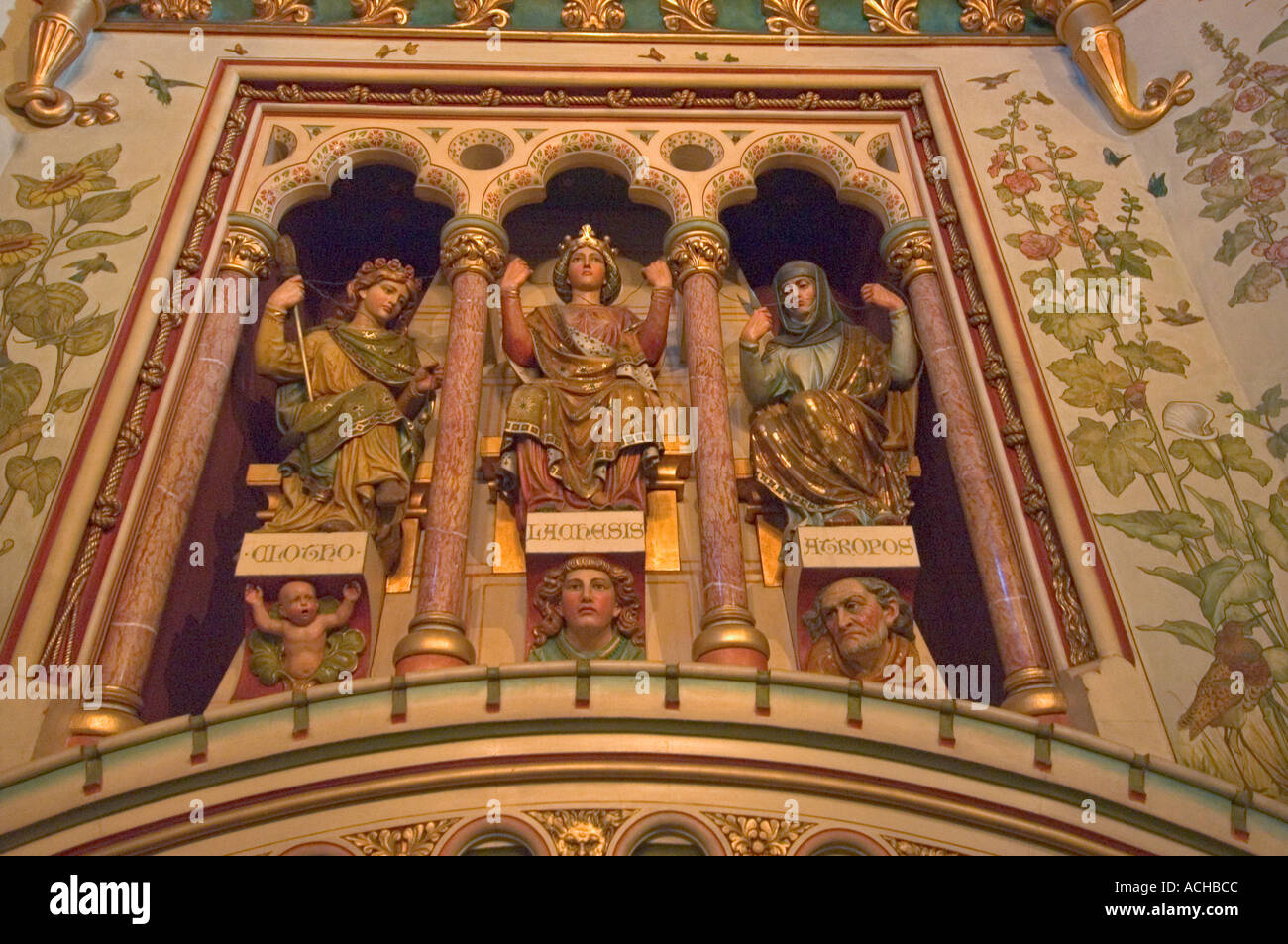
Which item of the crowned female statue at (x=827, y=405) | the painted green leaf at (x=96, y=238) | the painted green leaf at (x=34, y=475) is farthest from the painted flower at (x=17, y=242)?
the crowned female statue at (x=827, y=405)

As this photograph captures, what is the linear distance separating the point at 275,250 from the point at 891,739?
14.5 ft

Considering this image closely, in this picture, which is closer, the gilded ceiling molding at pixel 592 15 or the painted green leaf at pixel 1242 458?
the painted green leaf at pixel 1242 458

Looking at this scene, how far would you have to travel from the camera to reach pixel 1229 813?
14.8ft

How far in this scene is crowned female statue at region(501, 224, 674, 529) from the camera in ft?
20.8

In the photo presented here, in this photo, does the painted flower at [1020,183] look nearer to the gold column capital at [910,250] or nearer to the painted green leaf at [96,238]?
the gold column capital at [910,250]

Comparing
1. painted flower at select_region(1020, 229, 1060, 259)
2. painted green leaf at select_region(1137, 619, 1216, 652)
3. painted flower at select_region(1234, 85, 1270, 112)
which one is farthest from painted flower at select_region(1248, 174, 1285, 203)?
painted green leaf at select_region(1137, 619, 1216, 652)

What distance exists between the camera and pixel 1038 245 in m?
7.05

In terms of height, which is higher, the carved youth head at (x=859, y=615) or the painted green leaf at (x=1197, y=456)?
the painted green leaf at (x=1197, y=456)

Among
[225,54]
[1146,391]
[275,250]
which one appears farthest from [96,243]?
[1146,391]

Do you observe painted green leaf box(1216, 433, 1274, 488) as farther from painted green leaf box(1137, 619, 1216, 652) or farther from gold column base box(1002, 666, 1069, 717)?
gold column base box(1002, 666, 1069, 717)

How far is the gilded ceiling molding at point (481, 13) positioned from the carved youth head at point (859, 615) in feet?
14.0

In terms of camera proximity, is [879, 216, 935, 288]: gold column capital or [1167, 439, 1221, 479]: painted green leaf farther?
[879, 216, 935, 288]: gold column capital

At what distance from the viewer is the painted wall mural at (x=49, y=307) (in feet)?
19.6

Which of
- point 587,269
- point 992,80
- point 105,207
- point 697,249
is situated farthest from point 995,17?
point 105,207
